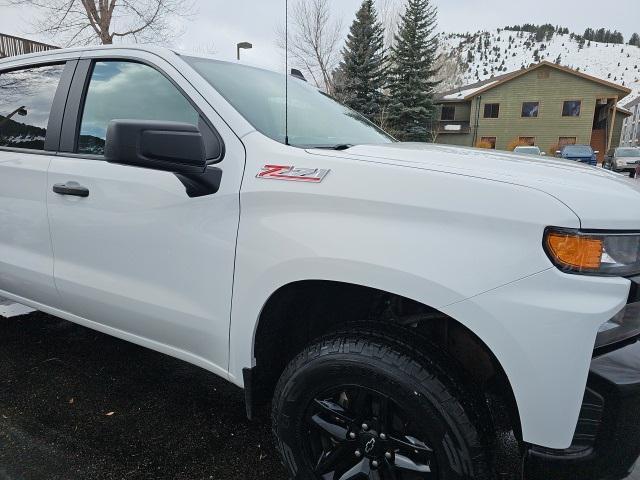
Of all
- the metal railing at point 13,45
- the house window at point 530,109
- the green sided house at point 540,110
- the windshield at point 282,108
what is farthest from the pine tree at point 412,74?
the windshield at point 282,108

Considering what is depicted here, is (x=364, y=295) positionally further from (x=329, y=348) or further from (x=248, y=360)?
(x=248, y=360)

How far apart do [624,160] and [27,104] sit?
101 feet

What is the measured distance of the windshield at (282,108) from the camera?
2.04m

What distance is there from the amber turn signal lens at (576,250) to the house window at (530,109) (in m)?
39.7

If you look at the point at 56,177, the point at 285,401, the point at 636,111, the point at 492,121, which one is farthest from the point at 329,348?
the point at 636,111

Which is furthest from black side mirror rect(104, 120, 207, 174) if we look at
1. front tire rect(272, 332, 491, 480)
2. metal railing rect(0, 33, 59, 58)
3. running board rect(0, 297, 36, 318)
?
metal railing rect(0, 33, 59, 58)

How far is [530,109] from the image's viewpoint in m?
36.6

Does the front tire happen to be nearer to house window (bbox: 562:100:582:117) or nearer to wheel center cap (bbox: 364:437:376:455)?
wheel center cap (bbox: 364:437:376:455)

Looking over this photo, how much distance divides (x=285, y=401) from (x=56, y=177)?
158 centimetres

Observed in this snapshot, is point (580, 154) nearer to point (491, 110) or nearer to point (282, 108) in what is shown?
point (491, 110)

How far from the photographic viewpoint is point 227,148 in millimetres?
1843

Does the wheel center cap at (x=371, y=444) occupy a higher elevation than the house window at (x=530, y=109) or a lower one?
lower

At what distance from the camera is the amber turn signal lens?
4.17ft

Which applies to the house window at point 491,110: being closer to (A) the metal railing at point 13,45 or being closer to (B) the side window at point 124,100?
(A) the metal railing at point 13,45
